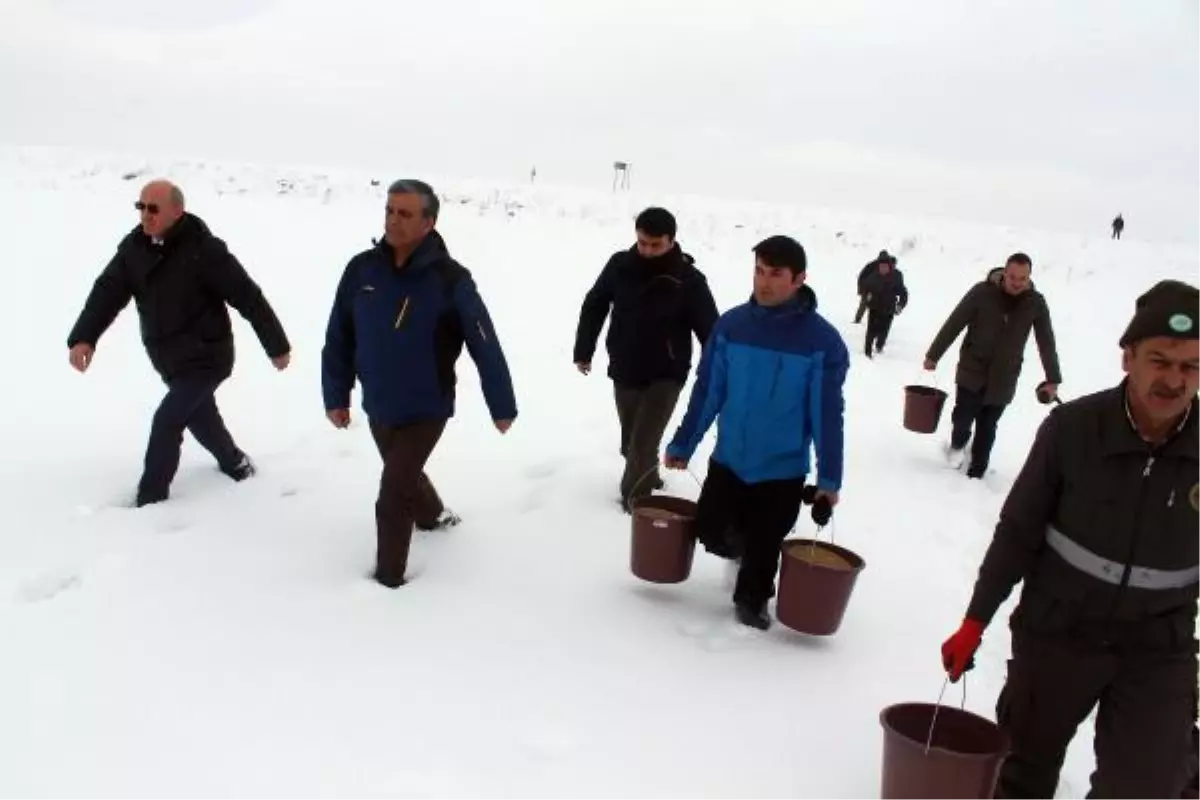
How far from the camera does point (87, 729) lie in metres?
3.25

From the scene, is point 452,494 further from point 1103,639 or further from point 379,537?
point 1103,639

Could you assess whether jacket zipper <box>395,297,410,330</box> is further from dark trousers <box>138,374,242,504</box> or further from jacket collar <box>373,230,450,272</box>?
dark trousers <box>138,374,242,504</box>

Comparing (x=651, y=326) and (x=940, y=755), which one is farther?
(x=651, y=326)

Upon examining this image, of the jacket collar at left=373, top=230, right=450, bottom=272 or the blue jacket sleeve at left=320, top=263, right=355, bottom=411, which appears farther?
the blue jacket sleeve at left=320, top=263, right=355, bottom=411

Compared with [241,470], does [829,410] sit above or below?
above

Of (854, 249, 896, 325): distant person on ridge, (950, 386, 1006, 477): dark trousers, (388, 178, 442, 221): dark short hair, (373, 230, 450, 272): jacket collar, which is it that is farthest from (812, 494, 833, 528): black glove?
(854, 249, 896, 325): distant person on ridge

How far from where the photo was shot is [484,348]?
4414 millimetres

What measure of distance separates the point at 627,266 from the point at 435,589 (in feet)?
7.42

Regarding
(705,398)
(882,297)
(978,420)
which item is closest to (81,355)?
(705,398)

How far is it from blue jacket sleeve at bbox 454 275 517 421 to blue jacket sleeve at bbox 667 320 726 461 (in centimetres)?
83

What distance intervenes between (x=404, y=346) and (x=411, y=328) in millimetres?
93

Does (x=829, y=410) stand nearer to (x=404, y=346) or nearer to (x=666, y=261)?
(x=666, y=261)

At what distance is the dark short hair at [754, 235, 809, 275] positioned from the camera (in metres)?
4.04

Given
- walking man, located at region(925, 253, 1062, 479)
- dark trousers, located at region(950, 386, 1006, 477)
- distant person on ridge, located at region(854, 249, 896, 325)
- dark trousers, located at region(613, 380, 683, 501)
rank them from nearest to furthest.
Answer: dark trousers, located at region(613, 380, 683, 501)
walking man, located at region(925, 253, 1062, 479)
dark trousers, located at region(950, 386, 1006, 477)
distant person on ridge, located at region(854, 249, 896, 325)
